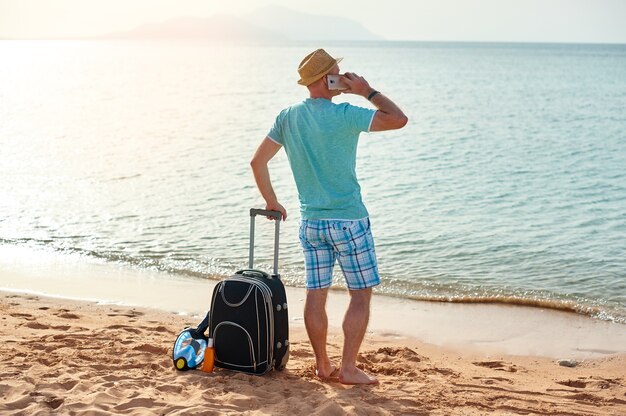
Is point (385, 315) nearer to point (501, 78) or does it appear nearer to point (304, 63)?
point (304, 63)

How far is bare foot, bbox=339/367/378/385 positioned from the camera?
5.13m

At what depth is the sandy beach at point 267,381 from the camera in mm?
4617

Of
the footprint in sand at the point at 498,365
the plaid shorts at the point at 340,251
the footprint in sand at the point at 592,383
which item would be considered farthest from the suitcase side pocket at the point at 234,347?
the footprint in sand at the point at 592,383

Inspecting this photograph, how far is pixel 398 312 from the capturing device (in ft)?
26.0

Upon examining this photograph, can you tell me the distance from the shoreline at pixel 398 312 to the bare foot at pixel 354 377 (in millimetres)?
1861

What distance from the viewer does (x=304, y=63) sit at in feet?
16.1

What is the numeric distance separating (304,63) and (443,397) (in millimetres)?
2025

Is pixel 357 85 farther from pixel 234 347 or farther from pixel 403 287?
pixel 403 287

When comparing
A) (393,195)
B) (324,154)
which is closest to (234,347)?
(324,154)

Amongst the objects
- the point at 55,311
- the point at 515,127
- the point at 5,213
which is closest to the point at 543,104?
the point at 515,127

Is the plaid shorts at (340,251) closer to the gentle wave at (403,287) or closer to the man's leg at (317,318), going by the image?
the man's leg at (317,318)

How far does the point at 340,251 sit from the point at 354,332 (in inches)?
19.2

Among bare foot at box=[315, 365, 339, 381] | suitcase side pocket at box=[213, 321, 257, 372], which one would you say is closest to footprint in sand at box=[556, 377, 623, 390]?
bare foot at box=[315, 365, 339, 381]

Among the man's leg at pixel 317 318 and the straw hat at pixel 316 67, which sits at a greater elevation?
the straw hat at pixel 316 67
